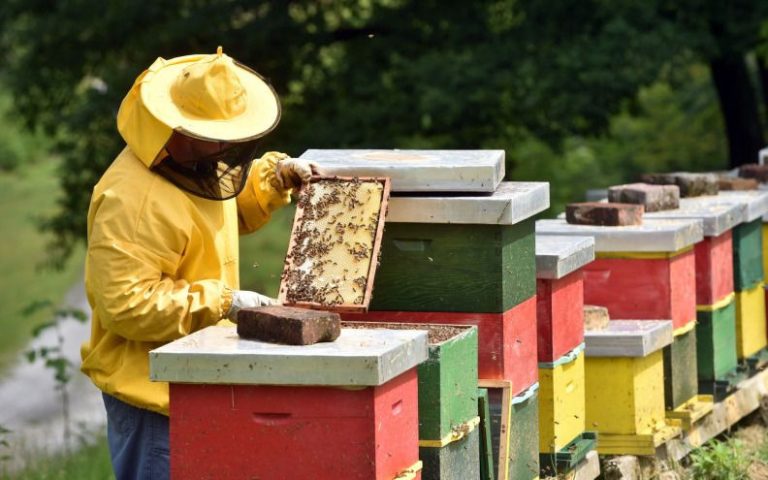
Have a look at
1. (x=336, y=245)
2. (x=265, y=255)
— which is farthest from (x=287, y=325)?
(x=265, y=255)

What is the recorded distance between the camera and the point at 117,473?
4.70 m

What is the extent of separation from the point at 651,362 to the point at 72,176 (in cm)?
1077

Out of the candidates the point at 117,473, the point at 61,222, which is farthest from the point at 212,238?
the point at 61,222

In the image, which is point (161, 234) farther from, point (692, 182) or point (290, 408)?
point (692, 182)

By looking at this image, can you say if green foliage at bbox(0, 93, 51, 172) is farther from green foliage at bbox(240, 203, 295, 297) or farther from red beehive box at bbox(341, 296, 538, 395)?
red beehive box at bbox(341, 296, 538, 395)

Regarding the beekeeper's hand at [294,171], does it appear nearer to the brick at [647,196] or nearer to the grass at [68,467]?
the brick at [647,196]

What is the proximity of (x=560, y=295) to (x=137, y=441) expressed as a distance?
1.77 meters

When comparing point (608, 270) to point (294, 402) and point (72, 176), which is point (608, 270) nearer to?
point (294, 402)

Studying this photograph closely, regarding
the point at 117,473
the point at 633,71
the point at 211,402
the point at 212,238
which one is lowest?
the point at 117,473

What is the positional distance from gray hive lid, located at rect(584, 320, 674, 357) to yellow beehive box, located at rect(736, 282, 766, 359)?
1418mm

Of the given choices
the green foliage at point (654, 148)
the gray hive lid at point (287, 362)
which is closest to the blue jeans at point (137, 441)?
the gray hive lid at point (287, 362)

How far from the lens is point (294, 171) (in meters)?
5.11

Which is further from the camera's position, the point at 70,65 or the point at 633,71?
the point at 70,65

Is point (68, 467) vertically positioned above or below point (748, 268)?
below
